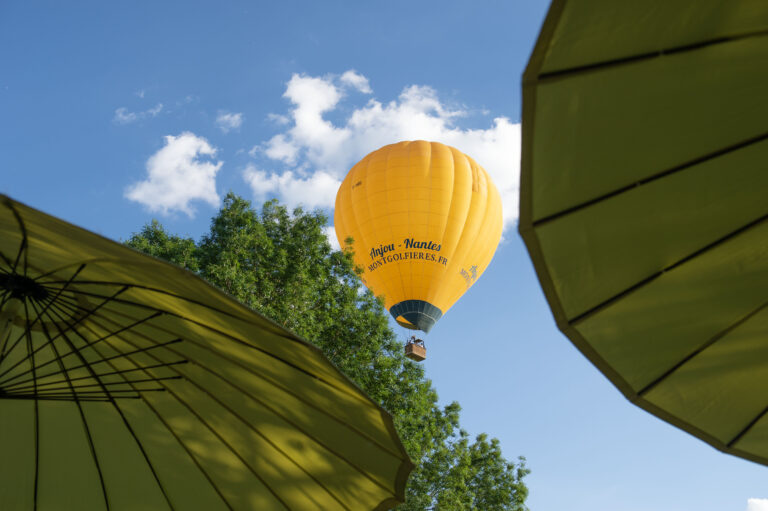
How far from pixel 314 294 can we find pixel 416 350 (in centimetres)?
1459

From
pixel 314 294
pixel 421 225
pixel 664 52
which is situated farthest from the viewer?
pixel 421 225

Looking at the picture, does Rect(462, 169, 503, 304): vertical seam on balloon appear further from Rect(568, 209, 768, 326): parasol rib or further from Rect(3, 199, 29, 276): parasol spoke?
Rect(3, 199, 29, 276): parasol spoke

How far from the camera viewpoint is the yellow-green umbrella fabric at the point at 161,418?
443 centimetres

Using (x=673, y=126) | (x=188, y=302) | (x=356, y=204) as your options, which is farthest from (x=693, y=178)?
(x=356, y=204)

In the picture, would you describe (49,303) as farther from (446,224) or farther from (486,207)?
(486,207)

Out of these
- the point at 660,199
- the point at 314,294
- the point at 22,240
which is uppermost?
the point at 314,294

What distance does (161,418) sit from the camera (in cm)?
518

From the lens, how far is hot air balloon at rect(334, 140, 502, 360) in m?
31.0

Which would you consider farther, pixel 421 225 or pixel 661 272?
pixel 421 225

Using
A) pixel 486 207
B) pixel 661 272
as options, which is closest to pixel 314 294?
pixel 486 207

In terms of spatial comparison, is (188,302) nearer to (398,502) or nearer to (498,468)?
(398,502)

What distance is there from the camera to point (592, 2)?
276 cm

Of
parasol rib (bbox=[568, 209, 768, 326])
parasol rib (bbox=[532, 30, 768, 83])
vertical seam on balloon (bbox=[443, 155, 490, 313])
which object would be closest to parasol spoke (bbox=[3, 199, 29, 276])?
parasol rib (bbox=[532, 30, 768, 83])

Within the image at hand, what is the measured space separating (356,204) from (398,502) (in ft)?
93.2
